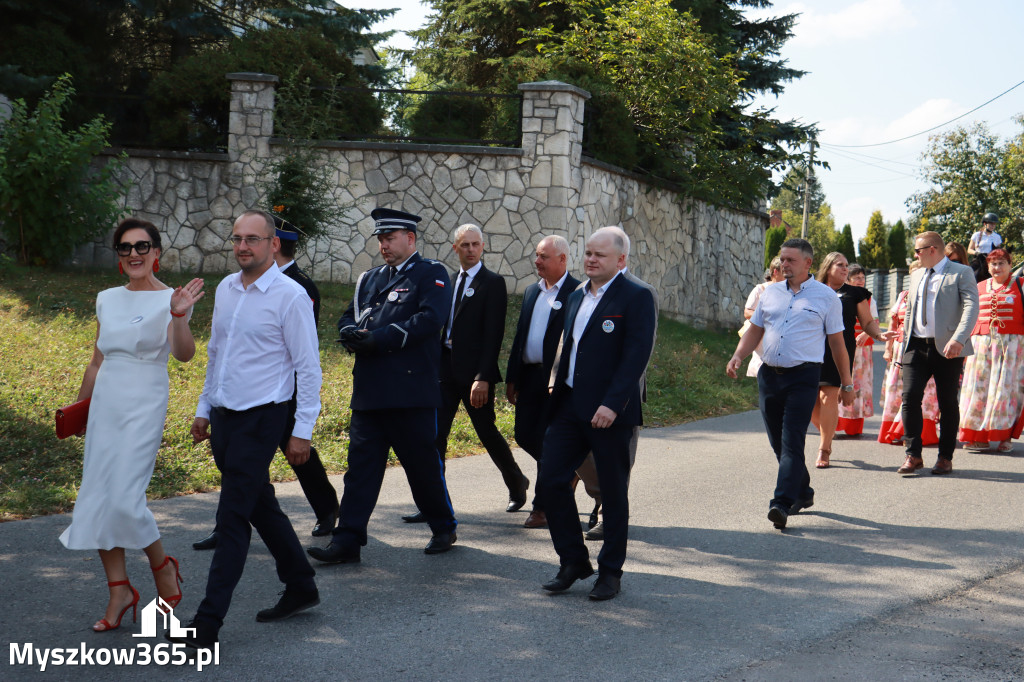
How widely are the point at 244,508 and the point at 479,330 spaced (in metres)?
2.68

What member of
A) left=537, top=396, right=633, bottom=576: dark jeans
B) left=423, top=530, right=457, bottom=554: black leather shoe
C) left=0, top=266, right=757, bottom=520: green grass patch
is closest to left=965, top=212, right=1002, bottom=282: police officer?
left=0, top=266, right=757, bottom=520: green grass patch

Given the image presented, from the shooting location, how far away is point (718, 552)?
6.11 m

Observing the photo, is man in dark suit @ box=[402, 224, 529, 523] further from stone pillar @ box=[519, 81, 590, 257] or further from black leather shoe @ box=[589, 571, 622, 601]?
stone pillar @ box=[519, 81, 590, 257]

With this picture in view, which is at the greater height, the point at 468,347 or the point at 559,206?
the point at 559,206

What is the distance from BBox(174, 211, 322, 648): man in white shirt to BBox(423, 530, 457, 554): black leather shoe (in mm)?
1267

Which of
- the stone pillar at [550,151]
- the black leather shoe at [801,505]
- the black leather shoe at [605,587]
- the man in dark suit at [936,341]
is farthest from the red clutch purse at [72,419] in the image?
the stone pillar at [550,151]

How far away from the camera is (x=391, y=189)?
16219mm

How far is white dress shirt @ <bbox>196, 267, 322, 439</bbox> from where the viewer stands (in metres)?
4.54

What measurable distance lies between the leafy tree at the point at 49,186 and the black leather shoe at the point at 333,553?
35.3ft

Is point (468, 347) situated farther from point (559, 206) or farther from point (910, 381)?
point (559, 206)

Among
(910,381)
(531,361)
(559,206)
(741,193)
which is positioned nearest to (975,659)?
(531,361)

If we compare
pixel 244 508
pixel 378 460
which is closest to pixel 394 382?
pixel 378 460

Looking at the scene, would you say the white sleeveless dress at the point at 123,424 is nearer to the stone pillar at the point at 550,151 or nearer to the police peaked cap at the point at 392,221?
the police peaked cap at the point at 392,221

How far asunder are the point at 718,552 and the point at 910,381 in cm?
368
